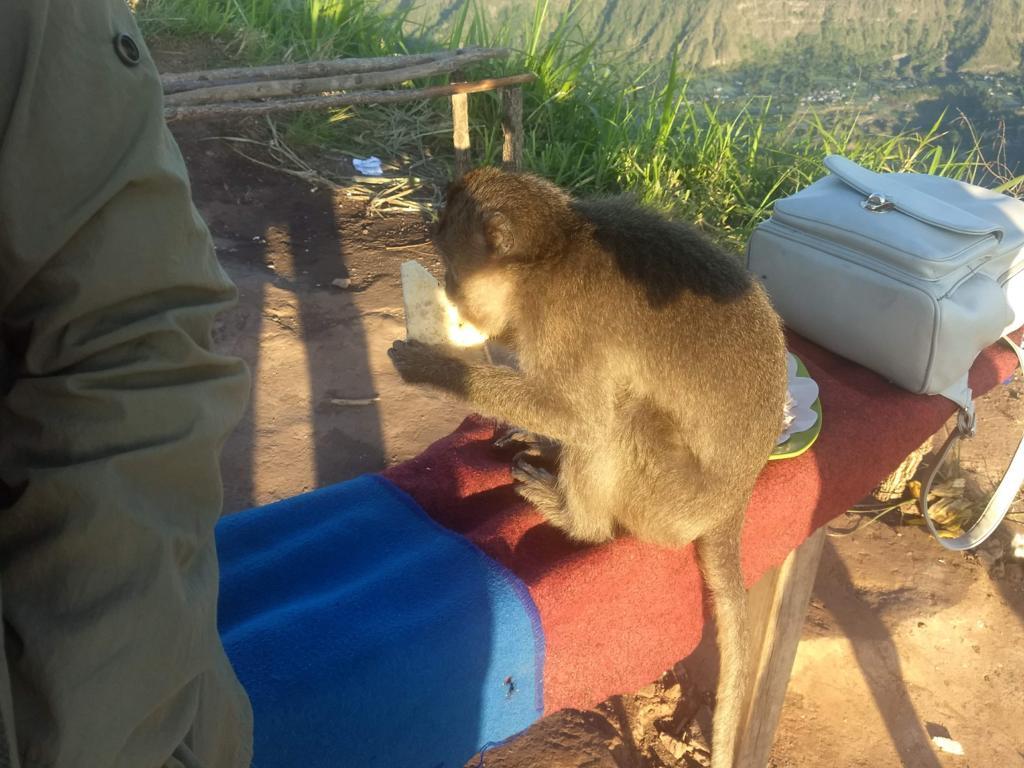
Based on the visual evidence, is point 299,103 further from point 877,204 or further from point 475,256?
point 877,204

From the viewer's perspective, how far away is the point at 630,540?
2.23 metres

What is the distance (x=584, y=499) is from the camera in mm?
2293

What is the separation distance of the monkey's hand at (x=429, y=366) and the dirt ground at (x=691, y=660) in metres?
1.24

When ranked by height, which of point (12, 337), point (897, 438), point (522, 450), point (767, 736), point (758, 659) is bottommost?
point (767, 736)

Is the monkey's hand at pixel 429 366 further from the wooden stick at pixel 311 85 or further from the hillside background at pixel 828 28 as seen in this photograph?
the hillside background at pixel 828 28

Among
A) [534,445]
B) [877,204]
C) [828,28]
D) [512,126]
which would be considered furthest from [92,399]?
[828,28]

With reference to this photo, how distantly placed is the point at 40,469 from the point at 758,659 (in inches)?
77.9

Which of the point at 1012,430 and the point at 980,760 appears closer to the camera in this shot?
the point at 980,760

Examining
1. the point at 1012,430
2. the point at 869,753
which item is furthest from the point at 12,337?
the point at 1012,430

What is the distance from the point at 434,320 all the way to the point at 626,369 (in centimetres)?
64

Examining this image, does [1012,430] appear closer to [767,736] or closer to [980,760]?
[980,760]

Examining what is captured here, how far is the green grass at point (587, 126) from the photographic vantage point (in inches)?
238

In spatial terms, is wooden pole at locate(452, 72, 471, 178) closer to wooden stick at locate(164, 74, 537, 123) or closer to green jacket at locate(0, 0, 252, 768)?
wooden stick at locate(164, 74, 537, 123)

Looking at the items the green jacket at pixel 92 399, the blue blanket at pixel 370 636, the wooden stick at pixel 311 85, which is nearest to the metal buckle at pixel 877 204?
the blue blanket at pixel 370 636
